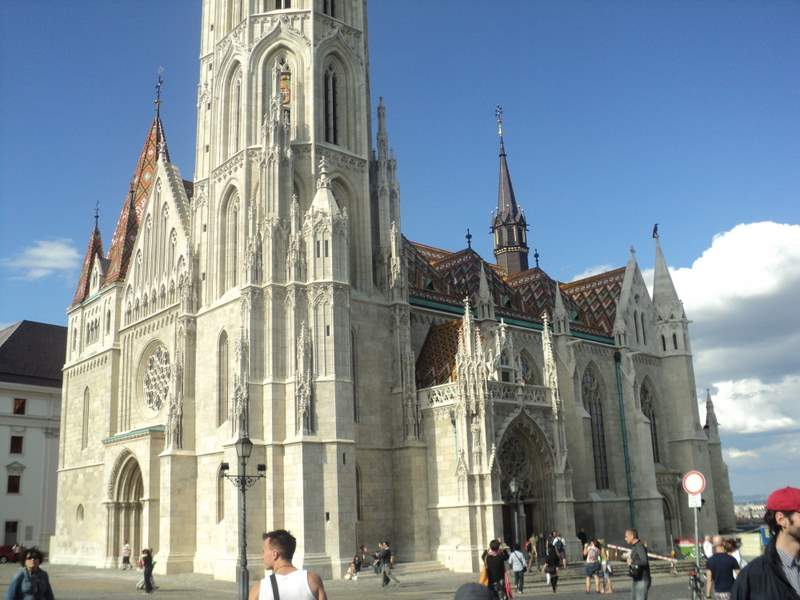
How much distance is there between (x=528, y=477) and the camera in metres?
32.2

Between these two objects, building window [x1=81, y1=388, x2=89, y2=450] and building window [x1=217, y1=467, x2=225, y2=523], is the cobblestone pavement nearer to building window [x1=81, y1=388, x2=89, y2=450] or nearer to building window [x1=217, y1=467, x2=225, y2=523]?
building window [x1=217, y1=467, x2=225, y2=523]

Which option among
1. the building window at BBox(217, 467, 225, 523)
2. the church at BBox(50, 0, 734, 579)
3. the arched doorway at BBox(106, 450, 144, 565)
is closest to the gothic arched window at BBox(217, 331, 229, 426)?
the church at BBox(50, 0, 734, 579)

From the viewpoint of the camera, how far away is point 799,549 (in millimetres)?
4098

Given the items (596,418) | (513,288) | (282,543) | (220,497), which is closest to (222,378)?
(220,497)

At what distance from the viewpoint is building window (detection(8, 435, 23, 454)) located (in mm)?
47812

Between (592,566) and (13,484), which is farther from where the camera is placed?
(13,484)

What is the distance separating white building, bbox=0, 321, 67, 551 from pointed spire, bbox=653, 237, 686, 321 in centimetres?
3554

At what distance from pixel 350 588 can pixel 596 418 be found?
20.4 meters

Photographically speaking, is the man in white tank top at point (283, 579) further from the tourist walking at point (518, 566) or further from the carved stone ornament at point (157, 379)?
the carved stone ornament at point (157, 379)

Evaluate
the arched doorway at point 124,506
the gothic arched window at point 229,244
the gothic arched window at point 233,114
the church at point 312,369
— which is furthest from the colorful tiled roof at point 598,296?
the arched doorway at point 124,506

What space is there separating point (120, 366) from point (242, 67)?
14797 mm

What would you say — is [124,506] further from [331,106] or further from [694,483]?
[694,483]

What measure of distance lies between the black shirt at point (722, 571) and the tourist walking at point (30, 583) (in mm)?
7538

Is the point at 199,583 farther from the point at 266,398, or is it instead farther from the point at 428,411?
the point at 428,411
